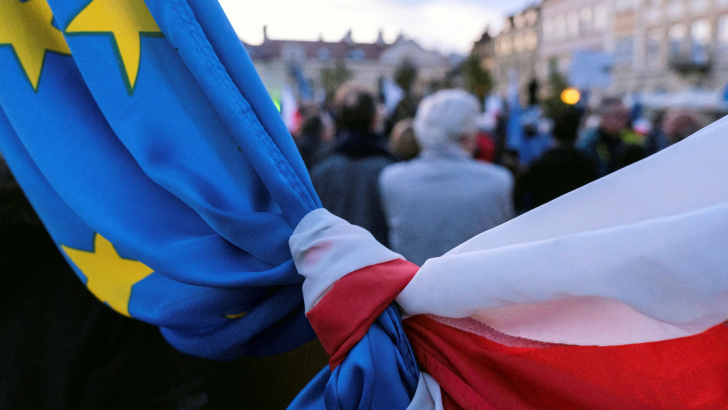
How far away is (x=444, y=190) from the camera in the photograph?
6.89 ft

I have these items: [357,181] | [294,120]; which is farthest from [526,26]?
[357,181]

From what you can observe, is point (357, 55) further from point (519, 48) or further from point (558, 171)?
point (558, 171)

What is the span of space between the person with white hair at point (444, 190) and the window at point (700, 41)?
23.9 m

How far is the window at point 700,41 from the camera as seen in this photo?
67.8ft

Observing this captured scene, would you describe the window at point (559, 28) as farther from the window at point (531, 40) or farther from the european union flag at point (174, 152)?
the european union flag at point (174, 152)

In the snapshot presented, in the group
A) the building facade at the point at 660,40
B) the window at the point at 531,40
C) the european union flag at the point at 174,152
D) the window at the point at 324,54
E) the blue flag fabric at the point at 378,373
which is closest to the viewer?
the blue flag fabric at the point at 378,373

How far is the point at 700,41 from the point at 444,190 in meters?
25.3

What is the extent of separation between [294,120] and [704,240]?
7363 mm

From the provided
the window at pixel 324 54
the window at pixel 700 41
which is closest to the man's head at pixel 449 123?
the window at pixel 700 41

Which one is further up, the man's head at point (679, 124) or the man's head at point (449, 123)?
the man's head at point (449, 123)

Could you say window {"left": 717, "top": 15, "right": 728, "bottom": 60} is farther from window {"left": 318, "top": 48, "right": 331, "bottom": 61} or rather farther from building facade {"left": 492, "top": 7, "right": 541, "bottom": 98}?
window {"left": 318, "top": 48, "right": 331, "bottom": 61}

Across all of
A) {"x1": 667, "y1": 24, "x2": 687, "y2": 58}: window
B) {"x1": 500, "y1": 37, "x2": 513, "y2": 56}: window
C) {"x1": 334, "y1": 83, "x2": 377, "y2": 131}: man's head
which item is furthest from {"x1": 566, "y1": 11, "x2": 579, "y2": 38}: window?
{"x1": 334, "y1": 83, "x2": 377, "y2": 131}: man's head

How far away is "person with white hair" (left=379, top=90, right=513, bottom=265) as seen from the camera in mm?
2065

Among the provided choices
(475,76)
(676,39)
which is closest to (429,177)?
(676,39)
